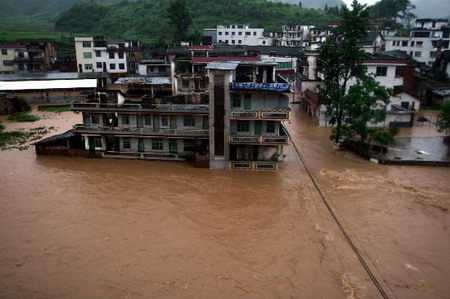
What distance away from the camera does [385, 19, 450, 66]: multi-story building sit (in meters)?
70.1

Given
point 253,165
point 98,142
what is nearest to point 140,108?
point 98,142

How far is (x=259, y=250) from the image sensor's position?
67.4 ft

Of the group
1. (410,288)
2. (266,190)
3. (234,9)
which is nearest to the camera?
(410,288)

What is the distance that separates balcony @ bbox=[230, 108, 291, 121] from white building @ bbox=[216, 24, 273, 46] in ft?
241

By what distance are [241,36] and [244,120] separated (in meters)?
74.2

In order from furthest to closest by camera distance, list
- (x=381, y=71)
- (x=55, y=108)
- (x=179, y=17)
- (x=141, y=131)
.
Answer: (x=179, y=17) < (x=55, y=108) < (x=381, y=71) < (x=141, y=131)

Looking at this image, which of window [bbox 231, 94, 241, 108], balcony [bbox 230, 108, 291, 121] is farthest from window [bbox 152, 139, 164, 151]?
balcony [bbox 230, 108, 291, 121]

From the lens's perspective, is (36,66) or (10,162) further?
(36,66)

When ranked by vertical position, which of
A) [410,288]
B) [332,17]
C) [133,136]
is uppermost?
[332,17]

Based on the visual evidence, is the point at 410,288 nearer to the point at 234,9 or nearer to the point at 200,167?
the point at 200,167

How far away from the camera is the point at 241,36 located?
3942 inches

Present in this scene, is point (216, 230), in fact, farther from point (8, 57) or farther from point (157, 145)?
point (8, 57)

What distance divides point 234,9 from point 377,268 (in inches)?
4636

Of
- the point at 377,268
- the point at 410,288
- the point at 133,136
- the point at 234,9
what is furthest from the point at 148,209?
the point at 234,9
